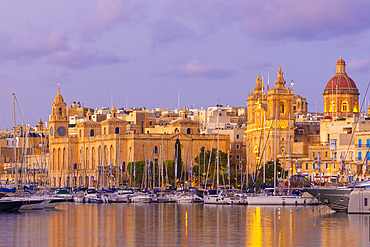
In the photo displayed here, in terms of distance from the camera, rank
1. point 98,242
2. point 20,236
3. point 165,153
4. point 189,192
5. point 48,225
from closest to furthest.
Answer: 1. point 98,242
2. point 20,236
3. point 48,225
4. point 189,192
5. point 165,153

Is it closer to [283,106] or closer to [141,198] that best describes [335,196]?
[141,198]

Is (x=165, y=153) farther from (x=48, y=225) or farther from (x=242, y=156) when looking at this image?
(x=48, y=225)

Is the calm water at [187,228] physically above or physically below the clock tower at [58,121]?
below

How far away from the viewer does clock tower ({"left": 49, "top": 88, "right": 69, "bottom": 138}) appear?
6260 inches

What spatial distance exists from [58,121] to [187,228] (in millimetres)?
108783

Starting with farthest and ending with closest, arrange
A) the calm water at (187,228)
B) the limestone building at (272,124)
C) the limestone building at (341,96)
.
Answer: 1. the limestone building at (341,96)
2. the limestone building at (272,124)
3. the calm water at (187,228)

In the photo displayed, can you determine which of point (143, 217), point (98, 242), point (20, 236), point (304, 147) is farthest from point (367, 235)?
point (304, 147)

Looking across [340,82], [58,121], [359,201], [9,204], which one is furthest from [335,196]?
[58,121]

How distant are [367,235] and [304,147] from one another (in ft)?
226

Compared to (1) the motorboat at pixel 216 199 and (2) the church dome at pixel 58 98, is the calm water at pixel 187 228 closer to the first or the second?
(1) the motorboat at pixel 216 199

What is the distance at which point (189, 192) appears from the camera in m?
93.8

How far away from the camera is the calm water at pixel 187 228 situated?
44.2 meters

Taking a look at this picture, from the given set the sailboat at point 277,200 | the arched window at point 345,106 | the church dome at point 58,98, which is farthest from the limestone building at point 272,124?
the church dome at point 58,98

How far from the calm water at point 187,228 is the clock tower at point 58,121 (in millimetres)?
89726
